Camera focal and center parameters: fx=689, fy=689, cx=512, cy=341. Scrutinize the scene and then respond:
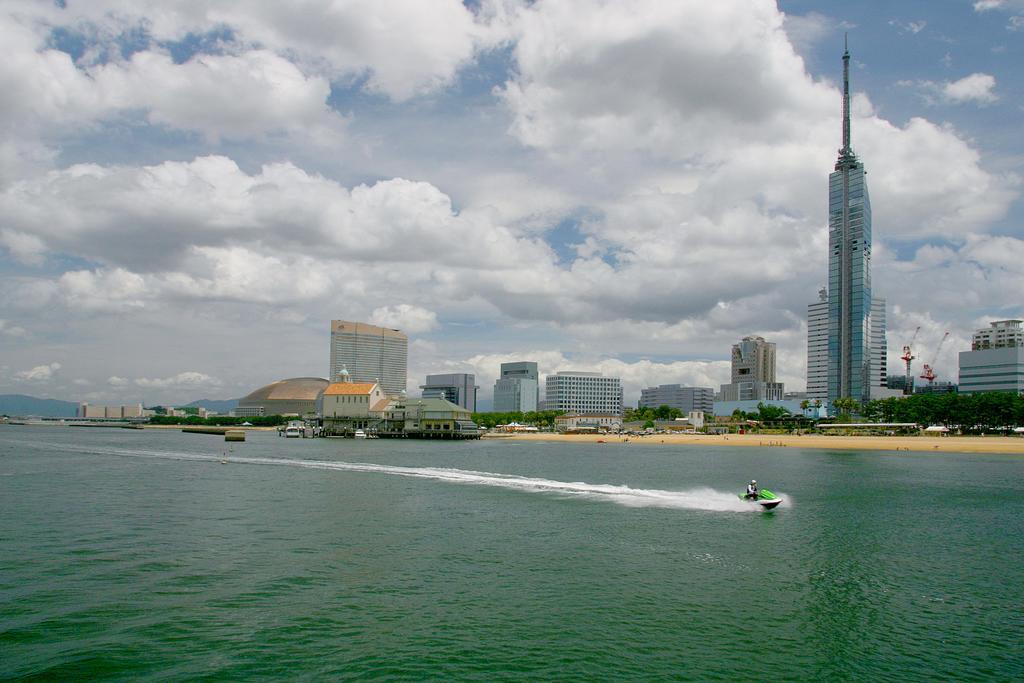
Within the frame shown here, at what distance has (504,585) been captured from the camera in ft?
95.3

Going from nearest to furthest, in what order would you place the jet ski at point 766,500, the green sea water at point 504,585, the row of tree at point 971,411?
1. the green sea water at point 504,585
2. the jet ski at point 766,500
3. the row of tree at point 971,411

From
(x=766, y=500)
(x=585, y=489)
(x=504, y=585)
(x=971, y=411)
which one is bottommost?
(x=585, y=489)

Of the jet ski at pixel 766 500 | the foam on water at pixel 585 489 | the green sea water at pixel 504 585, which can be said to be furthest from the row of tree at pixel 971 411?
the jet ski at pixel 766 500

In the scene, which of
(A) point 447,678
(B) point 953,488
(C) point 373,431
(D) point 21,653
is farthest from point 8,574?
(C) point 373,431

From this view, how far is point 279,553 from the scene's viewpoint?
34.1m

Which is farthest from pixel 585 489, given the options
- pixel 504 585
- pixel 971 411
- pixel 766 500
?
pixel 971 411

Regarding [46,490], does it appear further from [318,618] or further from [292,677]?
[292,677]

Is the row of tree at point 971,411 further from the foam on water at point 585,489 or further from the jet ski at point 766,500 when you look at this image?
the jet ski at point 766,500

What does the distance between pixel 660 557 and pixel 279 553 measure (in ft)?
61.9

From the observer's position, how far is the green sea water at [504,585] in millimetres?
21141

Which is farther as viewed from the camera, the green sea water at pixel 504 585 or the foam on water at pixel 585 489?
the foam on water at pixel 585 489

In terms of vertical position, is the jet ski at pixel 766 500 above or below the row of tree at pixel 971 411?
below

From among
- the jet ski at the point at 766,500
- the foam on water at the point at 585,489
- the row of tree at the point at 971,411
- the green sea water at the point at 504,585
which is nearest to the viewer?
the green sea water at the point at 504,585

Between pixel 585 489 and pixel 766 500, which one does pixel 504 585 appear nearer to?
pixel 766 500
